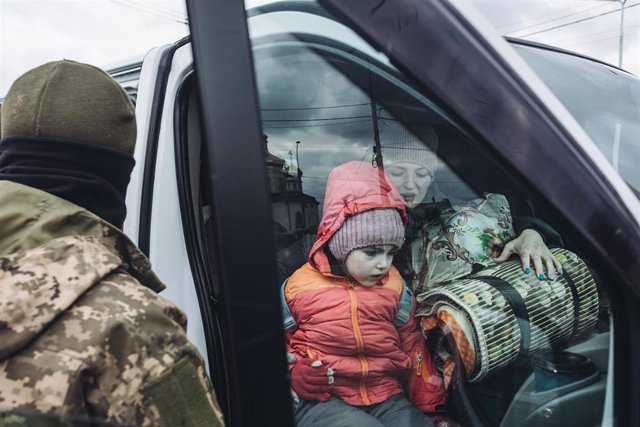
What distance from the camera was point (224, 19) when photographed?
37.6 inches

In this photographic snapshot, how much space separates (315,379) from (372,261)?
13.8 inches

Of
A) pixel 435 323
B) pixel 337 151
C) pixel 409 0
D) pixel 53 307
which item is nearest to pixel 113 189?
pixel 53 307

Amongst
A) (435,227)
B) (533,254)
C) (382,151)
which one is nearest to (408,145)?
(382,151)

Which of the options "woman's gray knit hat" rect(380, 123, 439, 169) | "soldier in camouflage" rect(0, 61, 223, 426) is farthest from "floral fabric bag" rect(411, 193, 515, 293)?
"soldier in camouflage" rect(0, 61, 223, 426)

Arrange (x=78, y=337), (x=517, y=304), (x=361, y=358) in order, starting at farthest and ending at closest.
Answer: (x=361, y=358) < (x=517, y=304) < (x=78, y=337)

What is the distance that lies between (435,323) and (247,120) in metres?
0.82

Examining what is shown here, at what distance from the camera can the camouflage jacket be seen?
0.81m

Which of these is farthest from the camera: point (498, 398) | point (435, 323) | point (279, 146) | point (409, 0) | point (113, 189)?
point (435, 323)

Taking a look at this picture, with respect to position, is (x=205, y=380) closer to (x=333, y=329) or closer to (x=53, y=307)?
(x=53, y=307)

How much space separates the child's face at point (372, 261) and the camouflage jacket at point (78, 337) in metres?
0.66

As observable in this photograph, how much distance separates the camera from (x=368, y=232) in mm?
1530

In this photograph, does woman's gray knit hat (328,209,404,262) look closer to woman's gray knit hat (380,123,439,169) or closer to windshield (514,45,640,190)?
woman's gray knit hat (380,123,439,169)

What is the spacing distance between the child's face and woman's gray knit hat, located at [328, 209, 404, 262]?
0.01 meters

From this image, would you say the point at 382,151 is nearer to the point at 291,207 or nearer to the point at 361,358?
the point at 291,207
